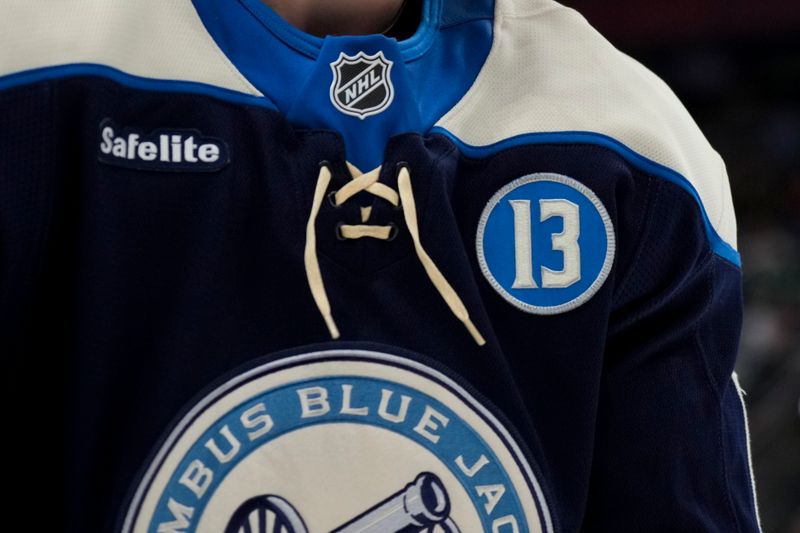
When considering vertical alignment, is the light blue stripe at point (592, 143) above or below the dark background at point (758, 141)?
below

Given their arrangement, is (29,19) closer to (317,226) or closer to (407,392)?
(317,226)

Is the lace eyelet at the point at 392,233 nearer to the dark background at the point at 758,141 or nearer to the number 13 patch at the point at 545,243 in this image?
the number 13 patch at the point at 545,243

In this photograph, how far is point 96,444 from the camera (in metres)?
0.91

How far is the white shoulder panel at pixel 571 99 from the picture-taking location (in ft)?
3.38

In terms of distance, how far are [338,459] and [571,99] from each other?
0.33m

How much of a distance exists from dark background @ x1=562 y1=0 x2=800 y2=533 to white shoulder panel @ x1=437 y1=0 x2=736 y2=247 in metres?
4.01

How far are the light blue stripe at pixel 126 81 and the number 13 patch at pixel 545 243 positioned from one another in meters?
0.19

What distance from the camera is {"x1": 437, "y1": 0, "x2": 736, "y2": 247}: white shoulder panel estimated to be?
1.03m

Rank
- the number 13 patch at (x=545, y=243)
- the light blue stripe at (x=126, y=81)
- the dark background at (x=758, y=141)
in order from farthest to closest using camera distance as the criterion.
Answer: the dark background at (x=758, y=141) → the number 13 patch at (x=545, y=243) → the light blue stripe at (x=126, y=81)

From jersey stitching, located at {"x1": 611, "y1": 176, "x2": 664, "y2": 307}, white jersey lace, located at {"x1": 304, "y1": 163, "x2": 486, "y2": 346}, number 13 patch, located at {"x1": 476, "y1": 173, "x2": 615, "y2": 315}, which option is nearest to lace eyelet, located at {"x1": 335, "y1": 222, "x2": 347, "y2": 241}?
white jersey lace, located at {"x1": 304, "y1": 163, "x2": 486, "y2": 346}

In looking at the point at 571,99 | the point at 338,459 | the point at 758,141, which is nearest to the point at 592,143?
the point at 571,99

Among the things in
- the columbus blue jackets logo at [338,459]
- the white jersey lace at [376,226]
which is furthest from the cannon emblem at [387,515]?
the white jersey lace at [376,226]

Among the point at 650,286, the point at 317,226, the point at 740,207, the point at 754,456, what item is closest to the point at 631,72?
the point at 650,286

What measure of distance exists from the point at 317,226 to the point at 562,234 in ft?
0.62
